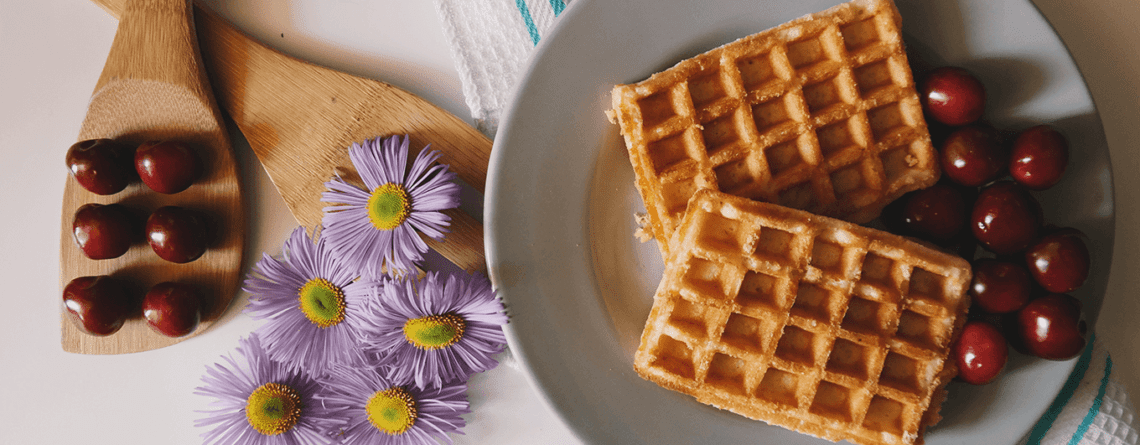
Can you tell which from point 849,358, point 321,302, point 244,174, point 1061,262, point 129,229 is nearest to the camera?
point 1061,262

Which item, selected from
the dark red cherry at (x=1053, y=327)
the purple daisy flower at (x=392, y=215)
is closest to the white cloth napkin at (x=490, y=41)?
the purple daisy flower at (x=392, y=215)

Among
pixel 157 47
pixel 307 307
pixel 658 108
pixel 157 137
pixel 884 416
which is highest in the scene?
pixel 157 47

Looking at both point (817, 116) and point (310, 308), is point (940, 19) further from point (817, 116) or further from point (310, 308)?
point (310, 308)

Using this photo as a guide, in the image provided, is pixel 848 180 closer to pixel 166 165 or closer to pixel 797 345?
pixel 797 345

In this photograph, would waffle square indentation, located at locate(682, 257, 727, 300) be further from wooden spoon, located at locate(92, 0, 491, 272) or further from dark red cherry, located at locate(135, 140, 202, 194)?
dark red cherry, located at locate(135, 140, 202, 194)

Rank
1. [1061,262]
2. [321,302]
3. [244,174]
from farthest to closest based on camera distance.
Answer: [244,174] < [321,302] < [1061,262]

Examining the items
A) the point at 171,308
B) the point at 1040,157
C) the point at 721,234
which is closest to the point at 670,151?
the point at 721,234
